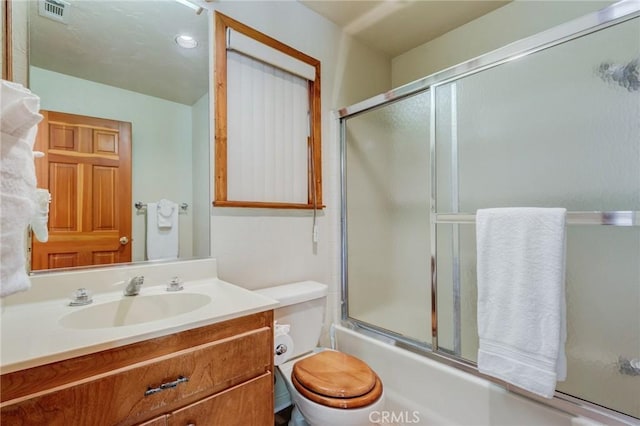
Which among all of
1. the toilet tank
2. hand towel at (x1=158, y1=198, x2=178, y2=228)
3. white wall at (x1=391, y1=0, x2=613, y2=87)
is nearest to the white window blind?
hand towel at (x1=158, y1=198, x2=178, y2=228)

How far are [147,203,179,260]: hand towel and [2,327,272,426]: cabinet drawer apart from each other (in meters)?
0.58

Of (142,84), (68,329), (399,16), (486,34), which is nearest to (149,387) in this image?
(68,329)

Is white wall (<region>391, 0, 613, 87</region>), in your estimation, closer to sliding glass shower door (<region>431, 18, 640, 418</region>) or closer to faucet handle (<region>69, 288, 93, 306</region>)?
sliding glass shower door (<region>431, 18, 640, 418</region>)

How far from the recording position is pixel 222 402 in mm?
878

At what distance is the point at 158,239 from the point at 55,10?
35.9 inches

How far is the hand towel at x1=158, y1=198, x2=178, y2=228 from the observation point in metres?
1.29

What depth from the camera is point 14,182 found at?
594 millimetres

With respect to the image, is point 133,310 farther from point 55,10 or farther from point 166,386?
point 55,10

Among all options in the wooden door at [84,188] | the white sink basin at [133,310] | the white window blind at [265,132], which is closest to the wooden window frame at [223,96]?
the white window blind at [265,132]

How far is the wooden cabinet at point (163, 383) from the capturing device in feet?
2.05

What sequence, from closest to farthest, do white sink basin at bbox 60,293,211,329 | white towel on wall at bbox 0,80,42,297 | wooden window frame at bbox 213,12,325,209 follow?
white towel on wall at bbox 0,80,42,297 → white sink basin at bbox 60,293,211,329 → wooden window frame at bbox 213,12,325,209

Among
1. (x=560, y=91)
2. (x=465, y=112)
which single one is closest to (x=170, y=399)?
(x=465, y=112)

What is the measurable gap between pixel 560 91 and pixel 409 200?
973 millimetres

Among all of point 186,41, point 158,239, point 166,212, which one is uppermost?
point 186,41
